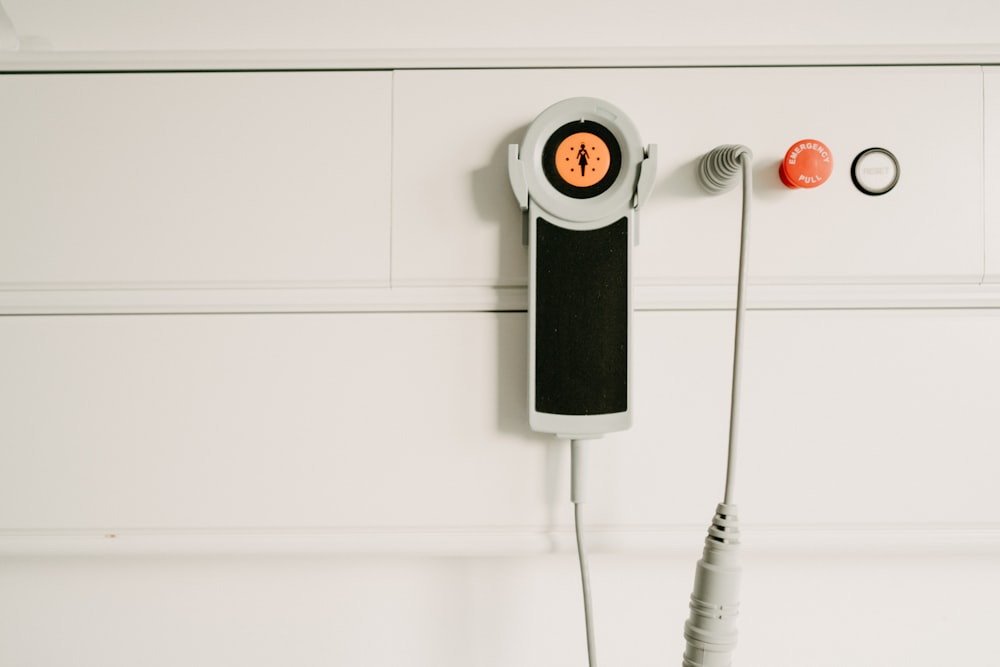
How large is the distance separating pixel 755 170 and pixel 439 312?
0.29m

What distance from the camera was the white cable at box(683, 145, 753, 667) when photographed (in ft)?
1.20

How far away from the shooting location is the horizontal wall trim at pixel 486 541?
0.44m

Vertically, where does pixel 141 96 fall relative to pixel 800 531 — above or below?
above

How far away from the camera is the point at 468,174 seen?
447mm

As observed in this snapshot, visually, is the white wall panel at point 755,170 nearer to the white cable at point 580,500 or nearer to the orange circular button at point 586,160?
the orange circular button at point 586,160

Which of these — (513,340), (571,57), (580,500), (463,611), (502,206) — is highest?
(571,57)

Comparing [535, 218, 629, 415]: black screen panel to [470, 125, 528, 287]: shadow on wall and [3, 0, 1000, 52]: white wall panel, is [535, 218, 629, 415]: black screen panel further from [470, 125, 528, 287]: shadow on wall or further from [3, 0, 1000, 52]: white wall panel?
[3, 0, 1000, 52]: white wall panel

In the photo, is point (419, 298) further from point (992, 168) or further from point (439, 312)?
point (992, 168)

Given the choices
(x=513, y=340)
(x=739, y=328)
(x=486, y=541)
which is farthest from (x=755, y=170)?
(x=486, y=541)

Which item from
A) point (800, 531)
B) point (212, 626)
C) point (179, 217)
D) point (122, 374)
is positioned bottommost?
point (212, 626)

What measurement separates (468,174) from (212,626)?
45 centimetres

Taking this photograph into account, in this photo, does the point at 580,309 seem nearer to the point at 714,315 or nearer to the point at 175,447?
the point at 714,315

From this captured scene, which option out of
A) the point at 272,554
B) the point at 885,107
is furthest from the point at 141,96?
the point at 885,107

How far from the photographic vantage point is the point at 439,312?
0.45 meters
